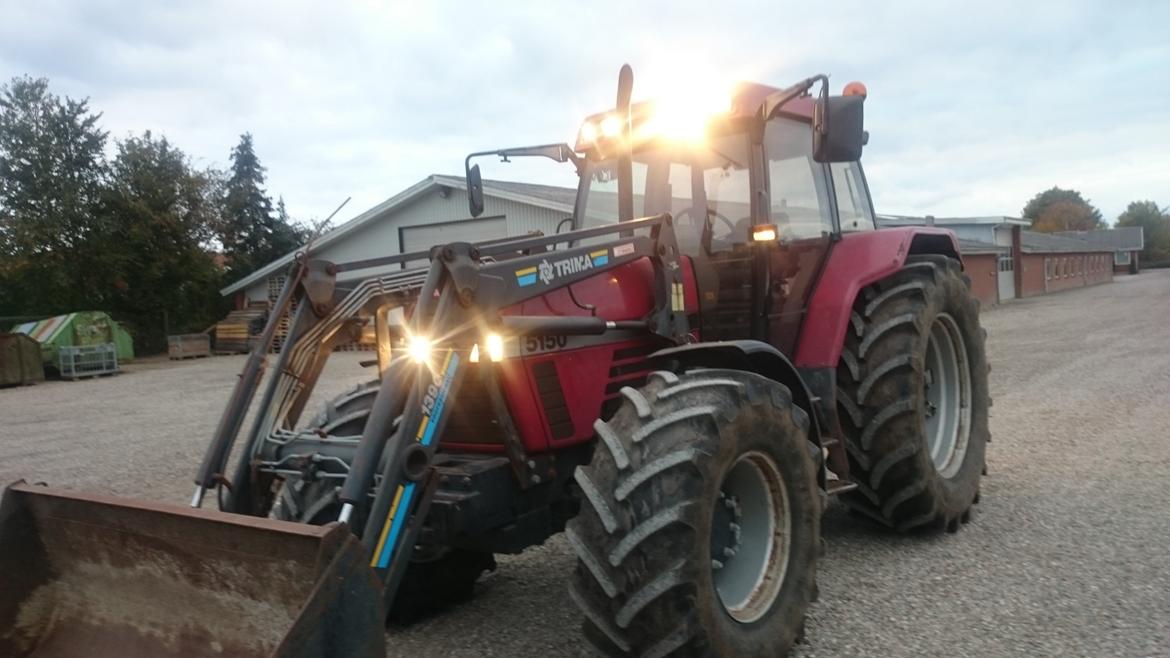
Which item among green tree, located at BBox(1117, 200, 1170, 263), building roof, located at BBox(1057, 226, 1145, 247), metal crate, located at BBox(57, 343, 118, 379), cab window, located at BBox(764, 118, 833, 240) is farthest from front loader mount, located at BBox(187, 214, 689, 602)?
green tree, located at BBox(1117, 200, 1170, 263)

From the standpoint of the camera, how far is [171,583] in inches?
119

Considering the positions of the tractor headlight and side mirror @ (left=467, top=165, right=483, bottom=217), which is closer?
the tractor headlight

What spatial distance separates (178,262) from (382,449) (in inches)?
1151

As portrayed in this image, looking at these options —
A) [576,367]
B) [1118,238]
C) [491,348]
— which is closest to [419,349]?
[491,348]

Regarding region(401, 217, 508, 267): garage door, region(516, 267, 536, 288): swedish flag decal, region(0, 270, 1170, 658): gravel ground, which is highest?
region(401, 217, 508, 267): garage door

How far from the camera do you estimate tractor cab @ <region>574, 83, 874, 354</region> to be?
4.60 m

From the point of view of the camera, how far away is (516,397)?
3615mm

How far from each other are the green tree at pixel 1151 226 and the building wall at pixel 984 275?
60333 mm

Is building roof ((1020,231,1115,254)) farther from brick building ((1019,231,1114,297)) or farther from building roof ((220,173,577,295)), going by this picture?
building roof ((220,173,577,295))

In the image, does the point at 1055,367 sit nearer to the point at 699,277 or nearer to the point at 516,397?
the point at 699,277

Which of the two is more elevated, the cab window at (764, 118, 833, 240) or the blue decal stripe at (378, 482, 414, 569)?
the cab window at (764, 118, 833, 240)

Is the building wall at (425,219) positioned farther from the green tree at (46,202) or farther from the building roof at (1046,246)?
the building roof at (1046,246)

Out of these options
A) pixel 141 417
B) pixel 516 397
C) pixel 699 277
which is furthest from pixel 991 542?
pixel 141 417

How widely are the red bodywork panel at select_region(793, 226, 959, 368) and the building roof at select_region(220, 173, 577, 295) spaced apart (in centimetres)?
1534
